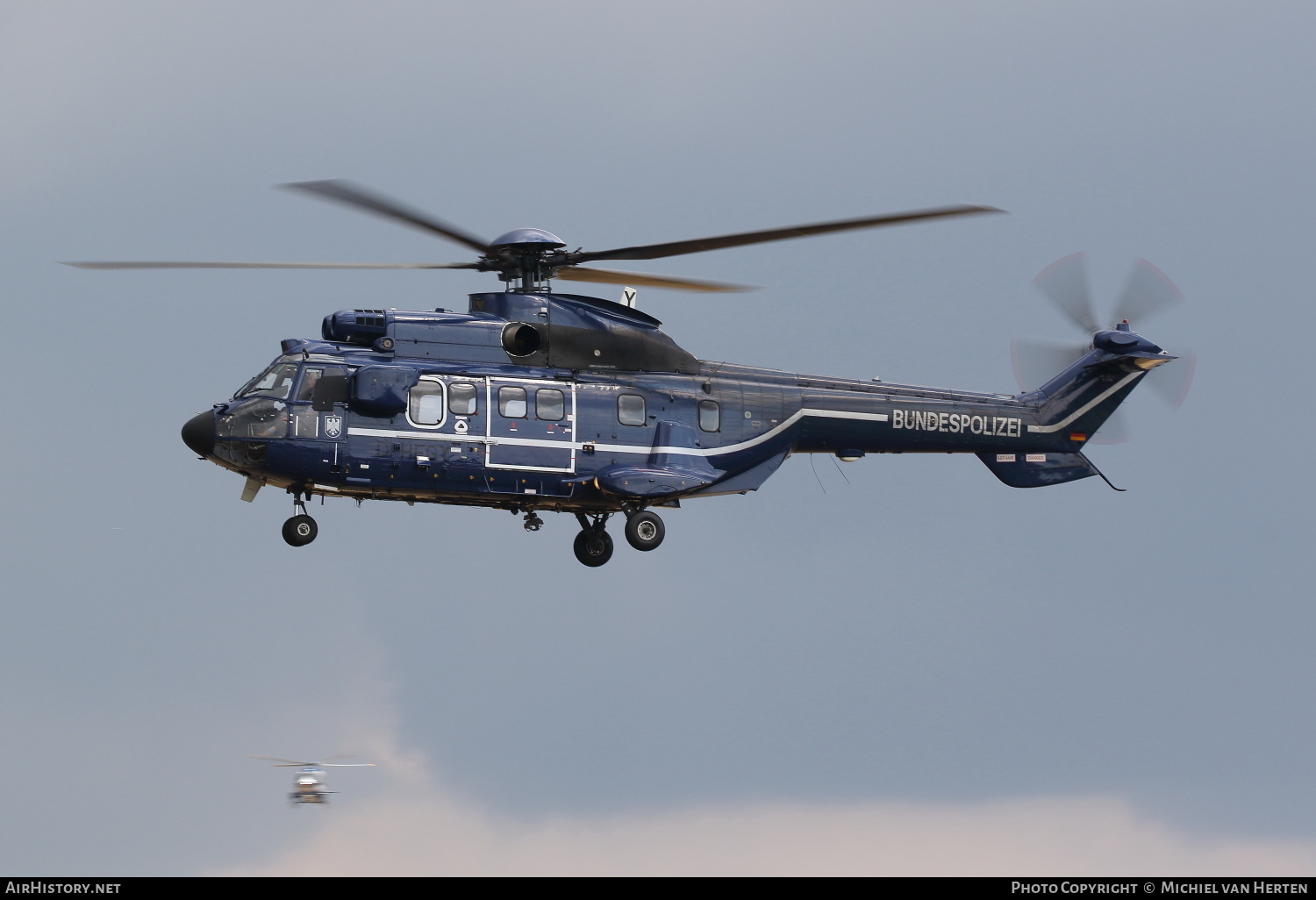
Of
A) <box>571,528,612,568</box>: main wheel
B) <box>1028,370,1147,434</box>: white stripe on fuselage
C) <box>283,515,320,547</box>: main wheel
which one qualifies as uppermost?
<box>1028,370,1147,434</box>: white stripe on fuselage

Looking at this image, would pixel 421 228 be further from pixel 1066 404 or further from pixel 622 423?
pixel 1066 404

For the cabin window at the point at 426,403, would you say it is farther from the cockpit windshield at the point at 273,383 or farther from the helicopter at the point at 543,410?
the cockpit windshield at the point at 273,383

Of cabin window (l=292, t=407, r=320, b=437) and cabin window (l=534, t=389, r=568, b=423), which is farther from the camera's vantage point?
cabin window (l=534, t=389, r=568, b=423)

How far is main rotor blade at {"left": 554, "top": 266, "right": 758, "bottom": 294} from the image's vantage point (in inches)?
1164

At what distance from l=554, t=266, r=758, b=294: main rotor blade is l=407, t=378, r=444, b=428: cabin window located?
3206 mm

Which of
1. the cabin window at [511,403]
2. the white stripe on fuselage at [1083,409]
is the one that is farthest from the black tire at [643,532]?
the white stripe on fuselage at [1083,409]

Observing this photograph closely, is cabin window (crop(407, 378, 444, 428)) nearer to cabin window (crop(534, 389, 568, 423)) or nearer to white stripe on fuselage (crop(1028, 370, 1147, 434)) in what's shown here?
cabin window (crop(534, 389, 568, 423))

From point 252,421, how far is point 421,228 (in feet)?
13.1

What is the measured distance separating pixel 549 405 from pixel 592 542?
2.86m

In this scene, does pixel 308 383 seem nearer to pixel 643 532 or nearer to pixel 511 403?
pixel 511 403

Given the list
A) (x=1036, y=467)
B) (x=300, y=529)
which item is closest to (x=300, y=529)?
(x=300, y=529)

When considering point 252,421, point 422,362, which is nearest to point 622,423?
point 422,362

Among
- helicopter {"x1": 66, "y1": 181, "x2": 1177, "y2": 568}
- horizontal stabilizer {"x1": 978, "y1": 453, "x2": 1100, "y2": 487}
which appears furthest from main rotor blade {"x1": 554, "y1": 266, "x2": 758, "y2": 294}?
horizontal stabilizer {"x1": 978, "y1": 453, "x2": 1100, "y2": 487}

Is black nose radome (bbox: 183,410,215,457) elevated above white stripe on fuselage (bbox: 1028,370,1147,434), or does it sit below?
below
